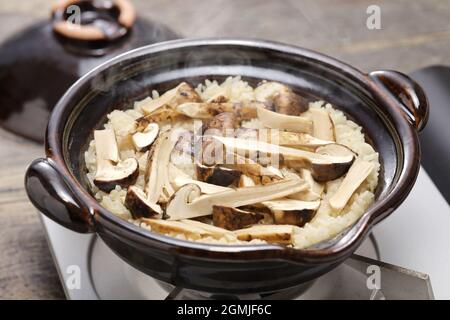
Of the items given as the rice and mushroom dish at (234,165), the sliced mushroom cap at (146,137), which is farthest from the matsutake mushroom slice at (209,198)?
the sliced mushroom cap at (146,137)

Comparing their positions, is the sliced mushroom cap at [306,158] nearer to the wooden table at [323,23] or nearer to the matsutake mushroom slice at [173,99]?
the matsutake mushroom slice at [173,99]

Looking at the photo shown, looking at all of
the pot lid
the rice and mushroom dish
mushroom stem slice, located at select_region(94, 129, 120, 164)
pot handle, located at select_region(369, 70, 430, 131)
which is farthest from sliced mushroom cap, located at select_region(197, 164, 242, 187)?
the pot lid

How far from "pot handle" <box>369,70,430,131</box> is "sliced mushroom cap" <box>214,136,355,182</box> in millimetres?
191

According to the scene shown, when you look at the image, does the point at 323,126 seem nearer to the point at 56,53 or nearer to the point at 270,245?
the point at 270,245

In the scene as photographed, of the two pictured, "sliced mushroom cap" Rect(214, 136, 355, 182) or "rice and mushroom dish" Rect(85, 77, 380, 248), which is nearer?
"rice and mushroom dish" Rect(85, 77, 380, 248)

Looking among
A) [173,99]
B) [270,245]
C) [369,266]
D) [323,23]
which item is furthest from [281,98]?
[323,23]

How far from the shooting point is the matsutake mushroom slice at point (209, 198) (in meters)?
1.37

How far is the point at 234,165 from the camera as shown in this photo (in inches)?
57.8

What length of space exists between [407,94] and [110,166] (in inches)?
29.0

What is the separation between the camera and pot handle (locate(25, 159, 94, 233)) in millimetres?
1271

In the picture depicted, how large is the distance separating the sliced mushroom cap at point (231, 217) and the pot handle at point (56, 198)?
0.86 ft

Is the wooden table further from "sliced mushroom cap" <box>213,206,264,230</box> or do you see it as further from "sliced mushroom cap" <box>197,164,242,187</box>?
"sliced mushroom cap" <box>213,206,264,230</box>
